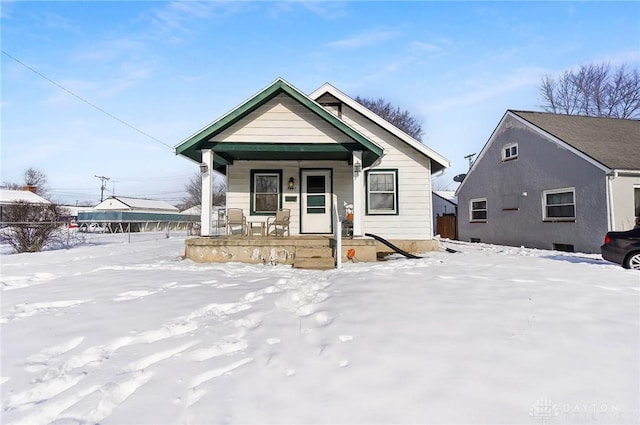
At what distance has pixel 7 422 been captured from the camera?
6.49ft

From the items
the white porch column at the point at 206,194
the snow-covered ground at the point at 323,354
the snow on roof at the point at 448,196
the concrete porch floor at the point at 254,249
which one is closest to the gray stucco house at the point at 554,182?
the snow on roof at the point at 448,196

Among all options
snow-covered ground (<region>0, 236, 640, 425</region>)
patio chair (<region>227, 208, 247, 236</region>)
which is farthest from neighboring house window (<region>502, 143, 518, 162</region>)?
patio chair (<region>227, 208, 247, 236</region>)

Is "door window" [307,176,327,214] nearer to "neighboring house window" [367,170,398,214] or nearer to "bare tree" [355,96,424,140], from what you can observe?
"neighboring house window" [367,170,398,214]

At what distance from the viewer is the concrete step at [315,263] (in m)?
7.15

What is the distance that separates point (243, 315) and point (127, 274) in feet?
11.1

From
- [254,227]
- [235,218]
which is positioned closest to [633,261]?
[254,227]

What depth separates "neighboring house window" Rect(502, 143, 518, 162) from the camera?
1514cm

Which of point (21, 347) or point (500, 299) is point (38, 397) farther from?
point (500, 299)

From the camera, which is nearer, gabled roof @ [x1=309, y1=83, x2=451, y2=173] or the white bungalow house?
the white bungalow house

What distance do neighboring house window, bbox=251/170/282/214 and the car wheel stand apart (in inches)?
354

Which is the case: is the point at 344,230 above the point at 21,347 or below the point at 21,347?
above

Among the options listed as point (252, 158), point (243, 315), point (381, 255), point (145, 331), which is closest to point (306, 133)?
point (252, 158)

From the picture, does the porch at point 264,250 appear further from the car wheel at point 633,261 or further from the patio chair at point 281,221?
the car wheel at point 633,261

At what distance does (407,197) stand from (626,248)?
5.39m
